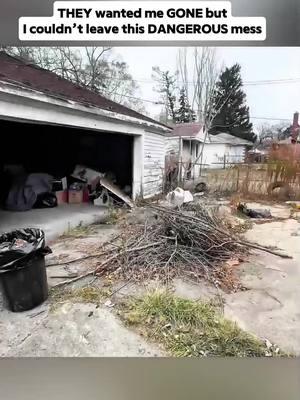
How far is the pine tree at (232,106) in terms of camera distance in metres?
1.62

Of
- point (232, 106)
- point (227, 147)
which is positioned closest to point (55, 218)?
point (227, 147)

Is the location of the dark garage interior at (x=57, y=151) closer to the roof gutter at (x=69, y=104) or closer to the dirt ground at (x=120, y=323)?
the roof gutter at (x=69, y=104)

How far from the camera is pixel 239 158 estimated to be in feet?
5.62

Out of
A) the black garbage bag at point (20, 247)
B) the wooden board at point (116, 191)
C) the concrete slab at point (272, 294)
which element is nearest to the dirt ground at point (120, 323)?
the concrete slab at point (272, 294)

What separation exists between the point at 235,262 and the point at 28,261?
119 centimetres

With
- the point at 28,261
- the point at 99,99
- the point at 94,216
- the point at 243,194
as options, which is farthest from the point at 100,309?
the point at 99,99

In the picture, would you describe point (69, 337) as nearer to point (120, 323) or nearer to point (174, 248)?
point (120, 323)

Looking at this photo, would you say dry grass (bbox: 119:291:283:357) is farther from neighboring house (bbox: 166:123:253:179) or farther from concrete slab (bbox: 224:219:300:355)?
neighboring house (bbox: 166:123:253:179)

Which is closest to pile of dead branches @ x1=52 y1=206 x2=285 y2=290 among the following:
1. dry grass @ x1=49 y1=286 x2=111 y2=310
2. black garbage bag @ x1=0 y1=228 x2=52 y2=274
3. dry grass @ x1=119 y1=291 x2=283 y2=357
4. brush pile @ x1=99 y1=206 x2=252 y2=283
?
brush pile @ x1=99 y1=206 x2=252 y2=283

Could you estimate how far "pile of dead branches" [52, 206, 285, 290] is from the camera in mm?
1757

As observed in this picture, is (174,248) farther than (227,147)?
Yes

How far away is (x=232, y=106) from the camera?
1635 millimetres

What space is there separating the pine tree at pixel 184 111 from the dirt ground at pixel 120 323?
0.78 meters

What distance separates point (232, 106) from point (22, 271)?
4.74 ft
